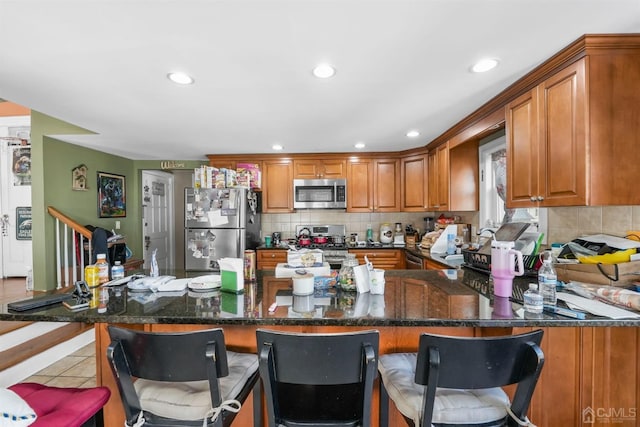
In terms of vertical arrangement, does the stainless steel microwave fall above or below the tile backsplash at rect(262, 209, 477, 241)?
above

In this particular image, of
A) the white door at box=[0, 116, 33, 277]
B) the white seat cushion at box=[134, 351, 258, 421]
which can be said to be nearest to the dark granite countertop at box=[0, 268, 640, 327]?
the white seat cushion at box=[134, 351, 258, 421]

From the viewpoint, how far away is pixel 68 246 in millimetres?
3391

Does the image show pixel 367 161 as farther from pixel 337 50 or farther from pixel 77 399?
pixel 77 399

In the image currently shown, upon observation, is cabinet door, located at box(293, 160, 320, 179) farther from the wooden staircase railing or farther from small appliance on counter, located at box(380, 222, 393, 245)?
the wooden staircase railing

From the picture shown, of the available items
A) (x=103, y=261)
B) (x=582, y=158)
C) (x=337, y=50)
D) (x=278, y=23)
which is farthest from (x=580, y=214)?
(x=103, y=261)

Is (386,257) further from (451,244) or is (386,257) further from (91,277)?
(91,277)

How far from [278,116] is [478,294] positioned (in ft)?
6.92

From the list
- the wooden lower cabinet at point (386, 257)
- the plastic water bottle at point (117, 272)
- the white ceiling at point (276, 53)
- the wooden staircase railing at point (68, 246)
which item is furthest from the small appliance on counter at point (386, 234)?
the wooden staircase railing at point (68, 246)

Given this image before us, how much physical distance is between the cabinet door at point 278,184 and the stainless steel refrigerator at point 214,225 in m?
0.49

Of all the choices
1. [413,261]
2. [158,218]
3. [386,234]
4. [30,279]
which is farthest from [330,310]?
[158,218]

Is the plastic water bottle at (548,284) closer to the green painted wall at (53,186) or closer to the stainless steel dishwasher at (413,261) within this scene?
the stainless steel dishwasher at (413,261)

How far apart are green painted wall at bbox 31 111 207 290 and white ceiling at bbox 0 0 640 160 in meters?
0.91

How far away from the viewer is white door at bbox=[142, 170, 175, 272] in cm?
473

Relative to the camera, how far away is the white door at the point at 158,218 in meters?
4.73
